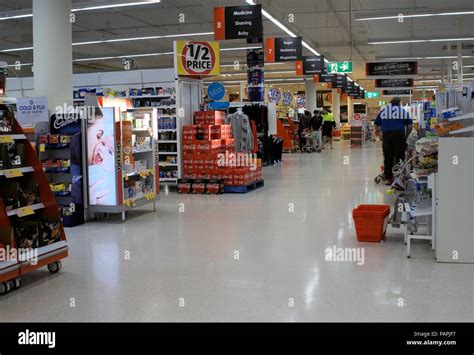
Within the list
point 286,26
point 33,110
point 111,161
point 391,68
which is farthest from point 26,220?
point 391,68

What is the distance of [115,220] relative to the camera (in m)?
8.19

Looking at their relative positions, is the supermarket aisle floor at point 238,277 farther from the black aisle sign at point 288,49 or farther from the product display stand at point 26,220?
the black aisle sign at point 288,49

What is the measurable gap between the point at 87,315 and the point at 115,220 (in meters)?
4.19

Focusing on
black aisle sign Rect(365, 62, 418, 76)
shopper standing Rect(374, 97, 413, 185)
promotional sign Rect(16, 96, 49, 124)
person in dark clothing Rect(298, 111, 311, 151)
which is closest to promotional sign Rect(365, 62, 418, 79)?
black aisle sign Rect(365, 62, 418, 76)

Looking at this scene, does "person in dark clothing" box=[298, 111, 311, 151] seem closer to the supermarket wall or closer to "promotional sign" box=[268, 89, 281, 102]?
"promotional sign" box=[268, 89, 281, 102]

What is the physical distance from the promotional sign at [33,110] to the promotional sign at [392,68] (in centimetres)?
1788

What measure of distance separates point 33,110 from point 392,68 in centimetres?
1848

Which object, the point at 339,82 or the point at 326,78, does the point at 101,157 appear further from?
the point at 339,82

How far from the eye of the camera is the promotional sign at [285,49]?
55.9 feet

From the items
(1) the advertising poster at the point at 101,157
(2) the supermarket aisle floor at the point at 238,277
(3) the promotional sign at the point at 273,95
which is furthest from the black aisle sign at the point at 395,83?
(1) the advertising poster at the point at 101,157

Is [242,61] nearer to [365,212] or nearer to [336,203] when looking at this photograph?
[336,203]
